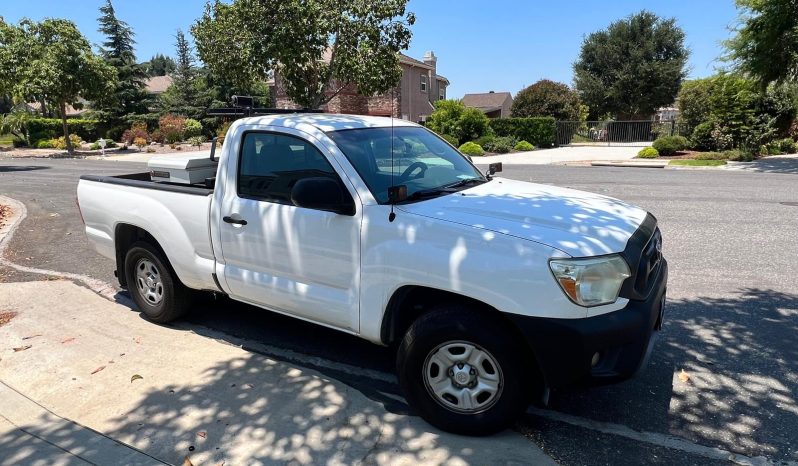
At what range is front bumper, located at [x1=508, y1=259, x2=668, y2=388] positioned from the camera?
271 centimetres

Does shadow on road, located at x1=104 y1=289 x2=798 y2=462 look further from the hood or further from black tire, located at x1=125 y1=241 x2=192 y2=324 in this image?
the hood

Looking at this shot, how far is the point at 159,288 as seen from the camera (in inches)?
189

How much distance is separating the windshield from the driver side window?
0.23 m

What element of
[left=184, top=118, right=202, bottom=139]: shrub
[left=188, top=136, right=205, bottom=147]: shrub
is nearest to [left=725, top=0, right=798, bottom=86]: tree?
[left=188, top=136, right=205, bottom=147]: shrub

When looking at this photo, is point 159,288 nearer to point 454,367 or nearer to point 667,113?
point 454,367

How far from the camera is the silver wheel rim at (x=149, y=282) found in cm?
479

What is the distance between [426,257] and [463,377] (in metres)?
0.69

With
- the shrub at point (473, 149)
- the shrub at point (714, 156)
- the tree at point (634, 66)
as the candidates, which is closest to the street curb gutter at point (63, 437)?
the shrub at point (714, 156)

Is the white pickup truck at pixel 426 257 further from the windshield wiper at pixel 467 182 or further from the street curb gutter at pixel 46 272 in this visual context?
the street curb gutter at pixel 46 272

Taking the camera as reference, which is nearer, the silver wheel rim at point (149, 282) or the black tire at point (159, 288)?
the black tire at point (159, 288)

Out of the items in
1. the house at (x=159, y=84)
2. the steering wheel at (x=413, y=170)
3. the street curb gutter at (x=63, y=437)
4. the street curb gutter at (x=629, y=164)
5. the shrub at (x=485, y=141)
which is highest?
the house at (x=159, y=84)

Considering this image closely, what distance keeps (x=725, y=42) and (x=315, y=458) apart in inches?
845

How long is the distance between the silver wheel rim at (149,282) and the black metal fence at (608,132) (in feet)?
111

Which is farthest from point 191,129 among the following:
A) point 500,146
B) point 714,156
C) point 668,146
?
point 714,156
